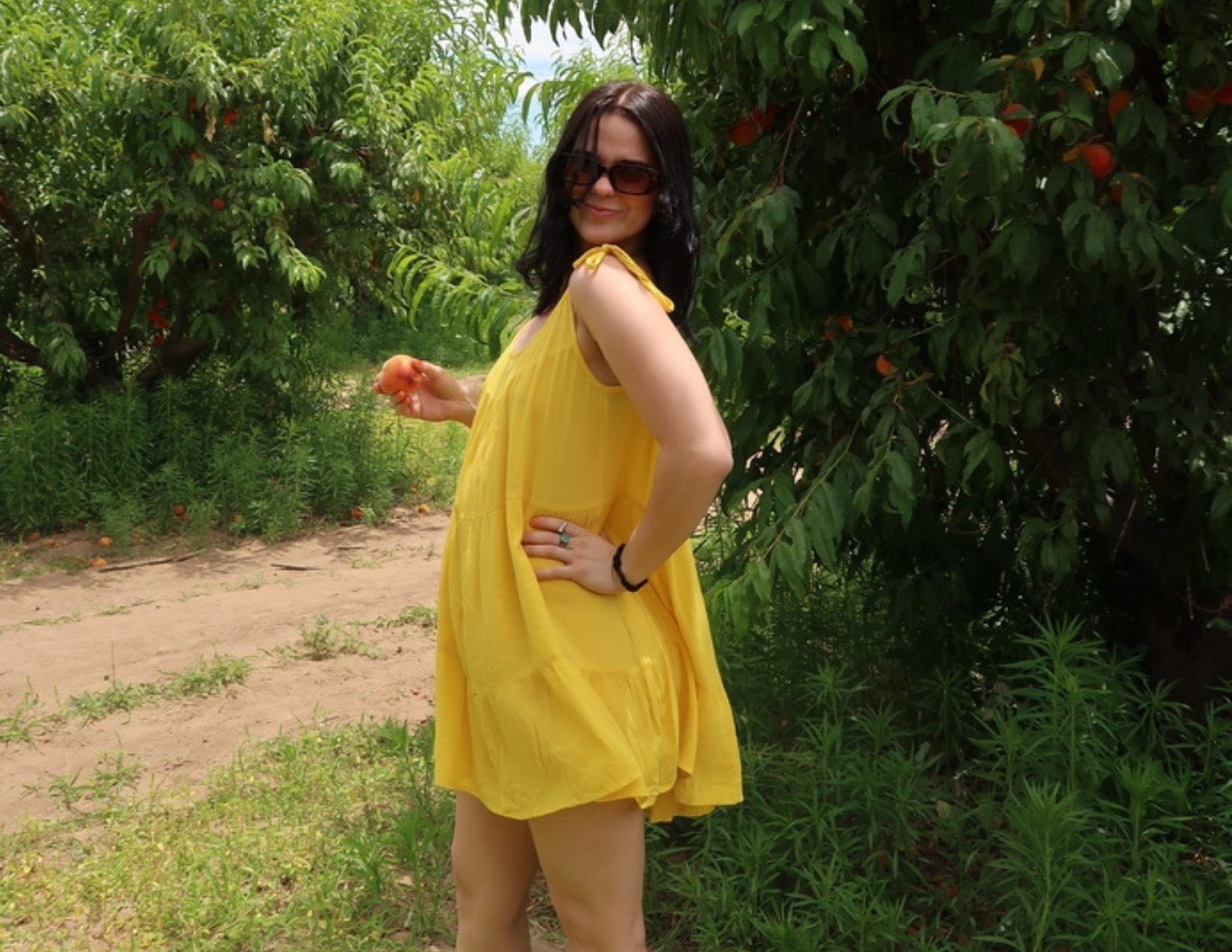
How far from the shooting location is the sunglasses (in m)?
1.88

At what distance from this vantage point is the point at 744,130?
3.27 meters

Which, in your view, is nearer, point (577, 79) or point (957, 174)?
point (957, 174)

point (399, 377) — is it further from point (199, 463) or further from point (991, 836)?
point (199, 463)

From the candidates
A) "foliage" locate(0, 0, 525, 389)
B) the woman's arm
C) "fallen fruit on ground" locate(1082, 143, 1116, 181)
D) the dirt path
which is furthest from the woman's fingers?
"foliage" locate(0, 0, 525, 389)

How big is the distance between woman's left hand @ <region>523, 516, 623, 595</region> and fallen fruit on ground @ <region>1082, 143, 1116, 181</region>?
1.41 meters

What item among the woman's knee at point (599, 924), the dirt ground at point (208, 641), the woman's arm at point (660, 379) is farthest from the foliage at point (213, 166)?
the woman's knee at point (599, 924)

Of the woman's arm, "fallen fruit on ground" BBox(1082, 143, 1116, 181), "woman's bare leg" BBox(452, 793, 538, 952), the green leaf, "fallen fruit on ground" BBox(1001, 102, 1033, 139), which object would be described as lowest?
"woman's bare leg" BBox(452, 793, 538, 952)

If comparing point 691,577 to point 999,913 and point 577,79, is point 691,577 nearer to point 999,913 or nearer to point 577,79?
point 999,913

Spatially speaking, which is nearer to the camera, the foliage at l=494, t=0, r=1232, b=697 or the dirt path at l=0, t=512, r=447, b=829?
the foliage at l=494, t=0, r=1232, b=697

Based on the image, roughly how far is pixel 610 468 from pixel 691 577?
247 mm

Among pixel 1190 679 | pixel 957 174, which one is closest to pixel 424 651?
pixel 1190 679

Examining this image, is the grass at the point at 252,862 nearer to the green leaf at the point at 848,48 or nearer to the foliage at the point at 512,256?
the foliage at the point at 512,256

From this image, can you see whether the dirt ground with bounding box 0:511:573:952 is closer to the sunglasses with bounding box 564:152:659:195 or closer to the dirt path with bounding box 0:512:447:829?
the dirt path with bounding box 0:512:447:829

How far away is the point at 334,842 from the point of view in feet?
11.5
